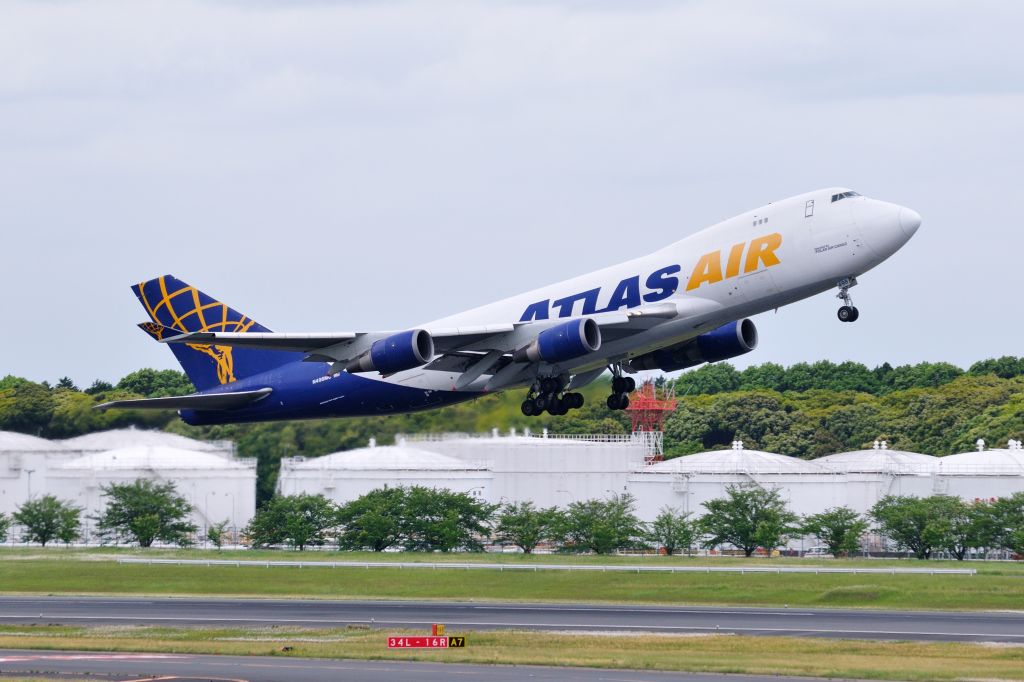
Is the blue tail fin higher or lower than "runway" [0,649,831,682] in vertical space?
higher

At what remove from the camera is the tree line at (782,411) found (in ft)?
256

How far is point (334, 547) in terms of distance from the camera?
108000 millimetres

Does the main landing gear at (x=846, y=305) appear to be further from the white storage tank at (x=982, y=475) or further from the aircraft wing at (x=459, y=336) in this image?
the white storage tank at (x=982, y=475)

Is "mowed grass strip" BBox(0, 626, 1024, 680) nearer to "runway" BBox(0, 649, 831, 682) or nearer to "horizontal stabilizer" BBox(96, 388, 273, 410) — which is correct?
"runway" BBox(0, 649, 831, 682)

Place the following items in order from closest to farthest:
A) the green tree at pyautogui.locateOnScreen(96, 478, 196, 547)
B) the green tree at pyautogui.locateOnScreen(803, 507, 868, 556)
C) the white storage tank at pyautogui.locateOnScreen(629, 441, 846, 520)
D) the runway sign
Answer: the runway sign, the green tree at pyautogui.locateOnScreen(803, 507, 868, 556), the green tree at pyautogui.locateOnScreen(96, 478, 196, 547), the white storage tank at pyautogui.locateOnScreen(629, 441, 846, 520)

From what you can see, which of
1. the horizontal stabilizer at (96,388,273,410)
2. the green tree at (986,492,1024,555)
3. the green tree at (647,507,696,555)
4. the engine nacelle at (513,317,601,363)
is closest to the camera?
the engine nacelle at (513,317,601,363)

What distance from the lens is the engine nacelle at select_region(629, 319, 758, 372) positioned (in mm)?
54594

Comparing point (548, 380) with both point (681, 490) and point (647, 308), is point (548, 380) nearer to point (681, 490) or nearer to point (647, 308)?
point (647, 308)

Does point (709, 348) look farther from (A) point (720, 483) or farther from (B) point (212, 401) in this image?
(A) point (720, 483)

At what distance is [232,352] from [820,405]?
111 meters

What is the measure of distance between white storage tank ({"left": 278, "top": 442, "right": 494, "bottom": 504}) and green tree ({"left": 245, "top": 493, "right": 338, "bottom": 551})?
7827 mm

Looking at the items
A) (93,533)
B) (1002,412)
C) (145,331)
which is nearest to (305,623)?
(145,331)

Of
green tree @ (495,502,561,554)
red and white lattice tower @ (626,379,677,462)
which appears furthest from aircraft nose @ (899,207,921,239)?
red and white lattice tower @ (626,379,677,462)

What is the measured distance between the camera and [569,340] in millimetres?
49812
